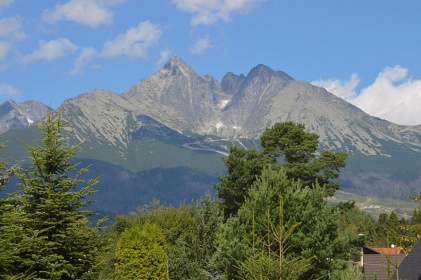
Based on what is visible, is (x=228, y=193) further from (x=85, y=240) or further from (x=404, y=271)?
(x=85, y=240)

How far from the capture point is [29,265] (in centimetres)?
1855

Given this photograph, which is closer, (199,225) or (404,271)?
(404,271)

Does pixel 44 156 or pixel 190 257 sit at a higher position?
pixel 44 156

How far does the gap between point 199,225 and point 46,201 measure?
21023mm

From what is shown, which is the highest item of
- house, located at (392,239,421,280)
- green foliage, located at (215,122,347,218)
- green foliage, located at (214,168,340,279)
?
green foliage, located at (215,122,347,218)

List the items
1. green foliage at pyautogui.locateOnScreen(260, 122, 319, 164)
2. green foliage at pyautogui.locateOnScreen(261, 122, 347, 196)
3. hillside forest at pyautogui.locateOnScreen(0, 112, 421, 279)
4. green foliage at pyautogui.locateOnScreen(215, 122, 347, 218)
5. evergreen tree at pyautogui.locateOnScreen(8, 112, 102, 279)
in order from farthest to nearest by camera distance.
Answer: green foliage at pyautogui.locateOnScreen(260, 122, 319, 164) → green foliage at pyautogui.locateOnScreen(261, 122, 347, 196) → green foliage at pyautogui.locateOnScreen(215, 122, 347, 218) → evergreen tree at pyautogui.locateOnScreen(8, 112, 102, 279) → hillside forest at pyautogui.locateOnScreen(0, 112, 421, 279)

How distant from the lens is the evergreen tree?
61.7ft

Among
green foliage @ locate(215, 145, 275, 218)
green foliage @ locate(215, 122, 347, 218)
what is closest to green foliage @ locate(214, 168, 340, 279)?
green foliage @ locate(215, 122, 347, 218)

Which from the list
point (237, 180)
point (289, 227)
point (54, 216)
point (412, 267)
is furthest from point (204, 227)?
point (54, 216)

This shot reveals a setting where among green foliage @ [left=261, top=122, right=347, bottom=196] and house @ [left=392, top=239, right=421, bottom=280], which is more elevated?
green foliage @ [left=261, top=122, right=347, bottom=196]

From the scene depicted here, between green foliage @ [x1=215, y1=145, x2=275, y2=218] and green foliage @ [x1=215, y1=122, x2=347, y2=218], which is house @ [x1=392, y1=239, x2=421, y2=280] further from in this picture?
green foliage @ [x1=215, y1=145, x2=275, y2=218]

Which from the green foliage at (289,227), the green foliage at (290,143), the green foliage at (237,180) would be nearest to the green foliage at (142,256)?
the green foliage at (289,227)

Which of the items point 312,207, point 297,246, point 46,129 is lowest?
point 297,246

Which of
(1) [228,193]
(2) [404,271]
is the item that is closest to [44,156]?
(2) [404,271]
